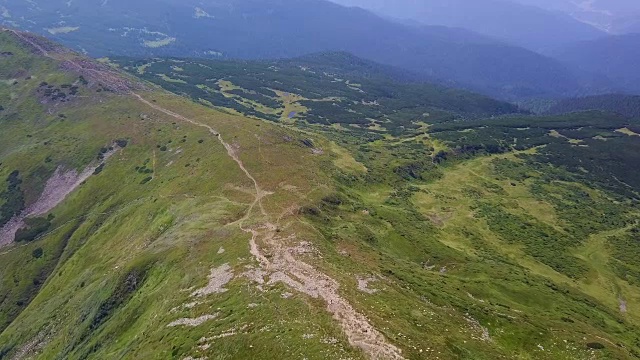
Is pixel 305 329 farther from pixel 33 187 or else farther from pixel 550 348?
pixel 33 187

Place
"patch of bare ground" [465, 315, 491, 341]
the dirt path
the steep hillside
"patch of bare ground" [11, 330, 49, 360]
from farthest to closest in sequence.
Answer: "patch of bare ground" [11, 330, 49, 360] < "patch of bare ground" [465, 315, 491, 341] < the steep hillside < the dirt path

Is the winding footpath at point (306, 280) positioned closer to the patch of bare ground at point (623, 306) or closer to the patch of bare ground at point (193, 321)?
the patch of bare ground at point (193, 321)

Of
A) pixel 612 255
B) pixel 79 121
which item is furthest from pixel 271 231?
pixel 79 121

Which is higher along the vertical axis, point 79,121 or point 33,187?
point 79,121

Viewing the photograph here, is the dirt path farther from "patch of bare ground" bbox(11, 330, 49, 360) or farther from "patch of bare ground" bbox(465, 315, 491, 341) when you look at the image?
"patch of bare ground" bbox(11, 330, 49, 360)

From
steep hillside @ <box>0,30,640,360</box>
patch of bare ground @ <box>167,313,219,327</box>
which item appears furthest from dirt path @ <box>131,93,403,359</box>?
patch of bare ground @ <box>167,313,219,327</box>

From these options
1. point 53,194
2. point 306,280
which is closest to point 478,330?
point 306,280

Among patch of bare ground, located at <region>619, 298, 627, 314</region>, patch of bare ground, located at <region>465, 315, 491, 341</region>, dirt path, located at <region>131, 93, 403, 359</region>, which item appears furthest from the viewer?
patch of bare ground, located at <region>619, 298, 627, 314</region>
